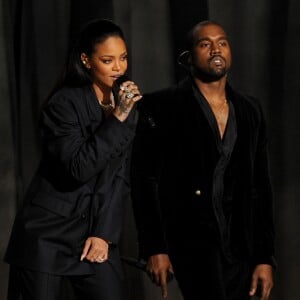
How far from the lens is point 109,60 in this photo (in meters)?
1.98

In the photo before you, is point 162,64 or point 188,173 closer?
point 188,173

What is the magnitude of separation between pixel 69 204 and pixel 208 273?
427 mm

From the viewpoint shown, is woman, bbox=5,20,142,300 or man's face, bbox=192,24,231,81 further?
man's face, bbox=192,24,231,81

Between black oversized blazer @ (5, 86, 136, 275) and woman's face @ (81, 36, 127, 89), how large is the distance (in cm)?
6

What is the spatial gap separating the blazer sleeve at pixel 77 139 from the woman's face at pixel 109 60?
0.09 m

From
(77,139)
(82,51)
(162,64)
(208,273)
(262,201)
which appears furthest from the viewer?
(162,64)

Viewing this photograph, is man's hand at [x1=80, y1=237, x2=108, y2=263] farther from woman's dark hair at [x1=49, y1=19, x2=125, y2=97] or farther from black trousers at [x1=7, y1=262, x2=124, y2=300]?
woman's dark hair at [x1=49, y1=19, x2=125, y2=97]

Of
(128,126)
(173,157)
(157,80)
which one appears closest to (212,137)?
(173,157)

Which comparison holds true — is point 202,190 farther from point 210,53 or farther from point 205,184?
point 210,53

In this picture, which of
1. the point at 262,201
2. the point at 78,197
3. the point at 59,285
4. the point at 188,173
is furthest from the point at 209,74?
the point at 59,285

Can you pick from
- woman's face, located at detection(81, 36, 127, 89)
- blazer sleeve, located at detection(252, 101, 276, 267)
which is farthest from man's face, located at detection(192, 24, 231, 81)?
woman's face, located at detection(81, 36, 127, 89)

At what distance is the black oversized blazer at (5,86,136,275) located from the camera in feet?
6.31

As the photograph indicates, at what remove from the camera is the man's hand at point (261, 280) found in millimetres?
2209

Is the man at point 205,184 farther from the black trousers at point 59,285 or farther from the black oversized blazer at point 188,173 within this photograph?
the black trousers at point 59,285
